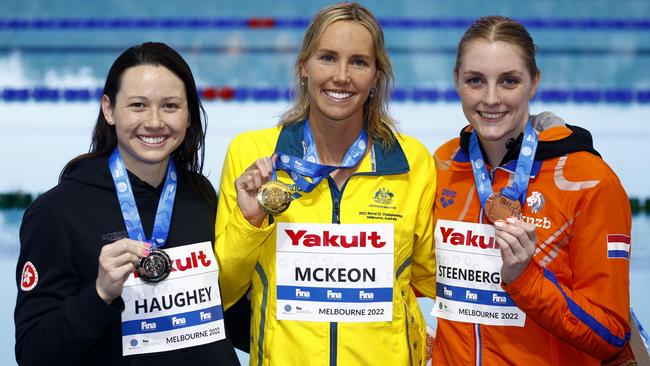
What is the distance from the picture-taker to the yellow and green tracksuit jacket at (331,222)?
2.35 m

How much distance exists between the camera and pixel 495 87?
2400 mm

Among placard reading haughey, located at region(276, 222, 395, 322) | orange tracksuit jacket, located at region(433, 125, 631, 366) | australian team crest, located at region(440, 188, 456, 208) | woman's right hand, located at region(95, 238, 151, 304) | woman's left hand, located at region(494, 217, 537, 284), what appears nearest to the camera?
woman's right hand, located at region(95, 238, 151, 304)

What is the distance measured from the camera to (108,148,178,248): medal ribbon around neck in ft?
7.44

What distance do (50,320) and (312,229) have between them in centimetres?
72

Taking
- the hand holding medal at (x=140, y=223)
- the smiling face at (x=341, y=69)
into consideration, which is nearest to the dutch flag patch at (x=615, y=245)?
the smiling face at (x=341, y=69)

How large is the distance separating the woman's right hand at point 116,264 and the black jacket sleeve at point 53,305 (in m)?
0.03

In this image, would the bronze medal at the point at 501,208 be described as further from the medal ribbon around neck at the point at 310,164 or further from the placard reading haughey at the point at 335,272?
the medal ribbon around neck at the point at 310,164

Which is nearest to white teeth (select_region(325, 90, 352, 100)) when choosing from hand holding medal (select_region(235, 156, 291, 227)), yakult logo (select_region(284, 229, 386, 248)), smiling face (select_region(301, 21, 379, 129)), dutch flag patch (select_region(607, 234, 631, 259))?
smiling face (select_region(301, 21, 379, 129))

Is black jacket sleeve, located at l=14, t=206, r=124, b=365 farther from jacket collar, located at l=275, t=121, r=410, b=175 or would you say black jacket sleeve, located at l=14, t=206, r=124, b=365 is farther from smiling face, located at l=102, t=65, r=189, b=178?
jacket collar, located at l=275, t=121, r=410, b=175

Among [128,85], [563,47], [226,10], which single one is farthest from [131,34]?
[128,85]

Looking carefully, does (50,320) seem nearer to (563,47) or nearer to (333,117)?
(333,117)

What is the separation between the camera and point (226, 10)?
1234 cm

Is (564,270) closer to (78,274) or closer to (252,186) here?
(252,186)

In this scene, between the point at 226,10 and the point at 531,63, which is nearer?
the point at 531,63
